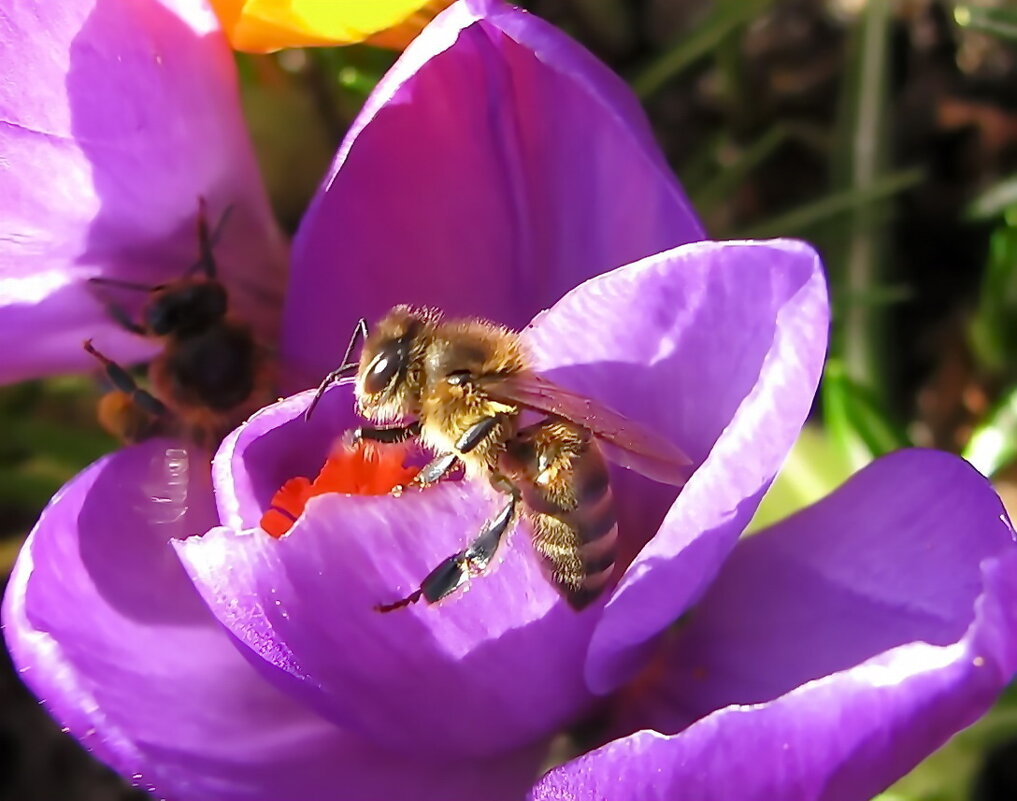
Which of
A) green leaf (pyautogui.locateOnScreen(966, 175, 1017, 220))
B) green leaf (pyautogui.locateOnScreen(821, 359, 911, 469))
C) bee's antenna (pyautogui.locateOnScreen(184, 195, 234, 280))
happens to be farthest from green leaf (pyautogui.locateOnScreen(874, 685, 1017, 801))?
Answer: bee's antenna (pyautogui.locateOnScreen(184, 195, 234, 280))

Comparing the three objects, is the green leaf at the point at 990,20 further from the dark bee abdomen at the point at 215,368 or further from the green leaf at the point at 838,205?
the dark bee abdomen at the point at 215,368

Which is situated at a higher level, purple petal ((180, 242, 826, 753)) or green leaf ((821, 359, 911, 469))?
purple petal ((180, 242, 826, 753))

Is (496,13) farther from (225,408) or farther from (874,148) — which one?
(874,148)

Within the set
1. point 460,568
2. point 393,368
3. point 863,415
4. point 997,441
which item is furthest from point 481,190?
point 997,441

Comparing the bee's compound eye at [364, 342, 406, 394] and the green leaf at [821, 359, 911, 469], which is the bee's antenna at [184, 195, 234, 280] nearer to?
the bee's compound eye at [364, 342, 406, 394]

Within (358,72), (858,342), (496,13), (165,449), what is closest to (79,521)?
(165,449)

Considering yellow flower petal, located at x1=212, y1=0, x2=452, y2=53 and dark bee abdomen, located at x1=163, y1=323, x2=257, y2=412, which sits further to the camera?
dark bee abdomen, located at x1=163, y1=323, x2=257, y2=412
